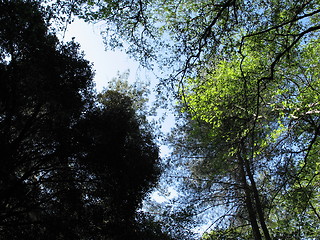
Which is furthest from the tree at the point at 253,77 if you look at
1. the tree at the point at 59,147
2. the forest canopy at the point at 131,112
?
the tree at the point at 59,147

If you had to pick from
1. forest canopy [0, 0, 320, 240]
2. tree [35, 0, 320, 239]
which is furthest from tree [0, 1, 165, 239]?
tree [35, 0, 320, 239]

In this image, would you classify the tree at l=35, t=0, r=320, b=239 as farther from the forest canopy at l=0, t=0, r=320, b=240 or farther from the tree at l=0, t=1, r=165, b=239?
the tree at l=0, t=1, r=165, b=239

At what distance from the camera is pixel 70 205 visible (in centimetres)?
869

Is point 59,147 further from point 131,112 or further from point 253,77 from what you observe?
point 253,77

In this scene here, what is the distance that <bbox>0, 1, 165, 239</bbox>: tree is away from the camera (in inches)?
296

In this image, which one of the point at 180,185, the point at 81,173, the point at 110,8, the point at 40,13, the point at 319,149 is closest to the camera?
the point at 110,8

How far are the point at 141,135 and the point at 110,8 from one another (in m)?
6.09

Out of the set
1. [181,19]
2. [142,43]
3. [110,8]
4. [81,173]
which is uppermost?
[181,19]

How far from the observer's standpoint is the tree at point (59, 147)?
7.51 m

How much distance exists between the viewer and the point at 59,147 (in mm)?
8922

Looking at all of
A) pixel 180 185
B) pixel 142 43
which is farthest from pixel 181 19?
pixel 180 185

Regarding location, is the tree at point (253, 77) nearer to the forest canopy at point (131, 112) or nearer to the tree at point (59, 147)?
the forest canopy at point (131, 112)

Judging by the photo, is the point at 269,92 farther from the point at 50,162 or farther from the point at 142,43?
the point at 50,162

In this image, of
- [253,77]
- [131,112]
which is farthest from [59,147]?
[253,77]
